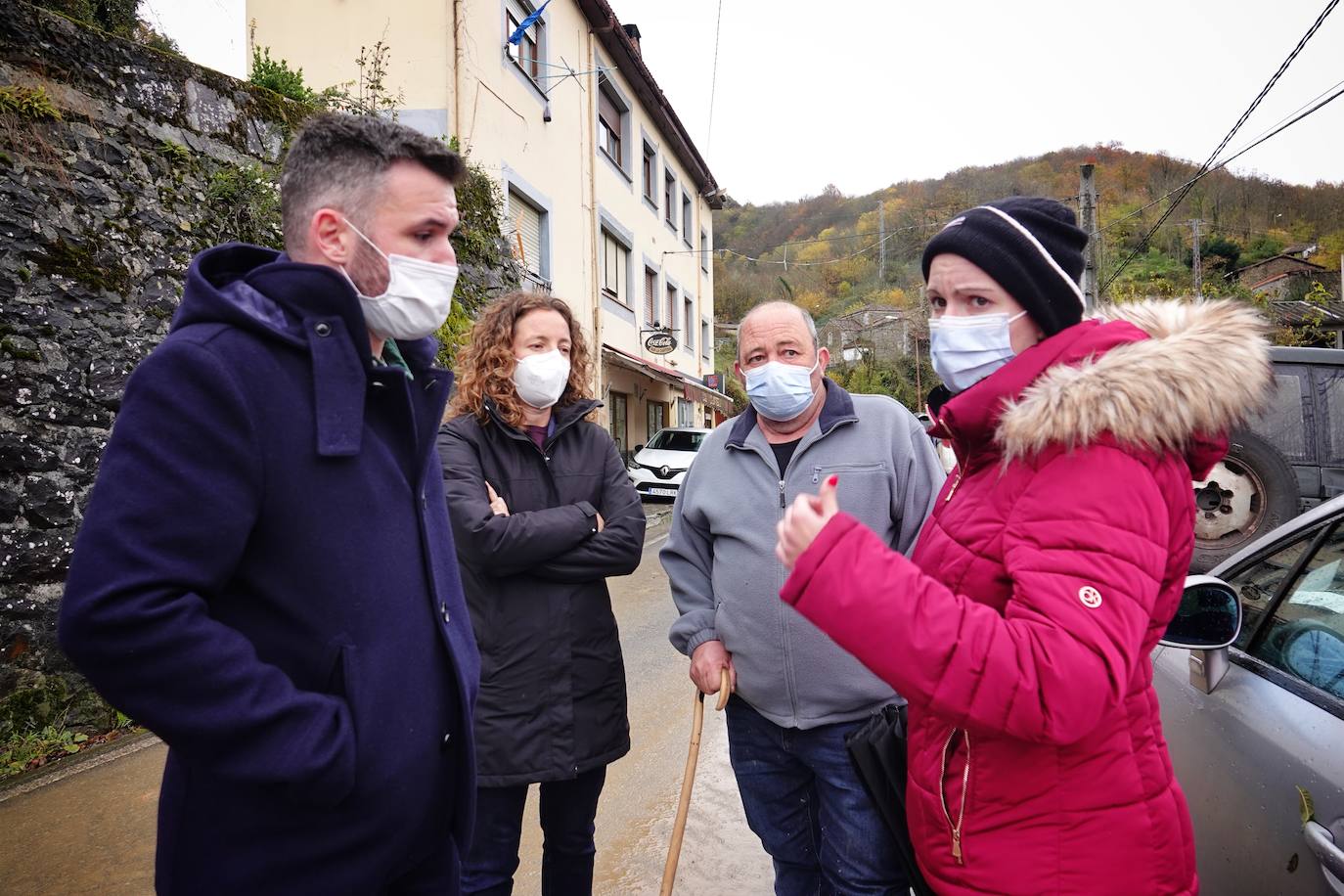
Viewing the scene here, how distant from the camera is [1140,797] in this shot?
4.26ft

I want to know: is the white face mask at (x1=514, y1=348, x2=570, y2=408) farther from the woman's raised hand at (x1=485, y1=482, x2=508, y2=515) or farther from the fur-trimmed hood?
the fur-trimmed hood

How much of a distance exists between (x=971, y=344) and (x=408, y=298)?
43.8 inches

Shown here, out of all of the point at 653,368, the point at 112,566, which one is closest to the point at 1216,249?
the point at 653,368

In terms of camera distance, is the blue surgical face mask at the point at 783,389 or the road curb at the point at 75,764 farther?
→ the road curb at the point at 75,764

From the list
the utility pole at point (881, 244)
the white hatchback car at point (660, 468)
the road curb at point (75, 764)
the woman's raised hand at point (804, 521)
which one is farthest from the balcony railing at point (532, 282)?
the utility pole at point (881, 244)

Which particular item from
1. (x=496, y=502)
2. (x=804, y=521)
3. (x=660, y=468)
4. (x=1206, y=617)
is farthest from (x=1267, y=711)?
(x=660, y=468)

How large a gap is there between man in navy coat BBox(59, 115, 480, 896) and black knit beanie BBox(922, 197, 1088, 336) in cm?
104

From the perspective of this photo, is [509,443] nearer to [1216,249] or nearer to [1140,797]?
[1140,797]

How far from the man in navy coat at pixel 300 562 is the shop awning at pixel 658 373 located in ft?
41.2

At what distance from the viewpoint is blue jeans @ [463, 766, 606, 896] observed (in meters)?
2.22

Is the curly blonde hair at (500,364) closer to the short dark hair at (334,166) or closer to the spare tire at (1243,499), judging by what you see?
the short dark hair at (334,166)

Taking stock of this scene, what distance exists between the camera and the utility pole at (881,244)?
169 ft

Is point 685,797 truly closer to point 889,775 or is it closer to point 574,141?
point 889,775

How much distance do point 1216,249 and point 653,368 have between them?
127 ft
